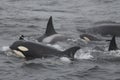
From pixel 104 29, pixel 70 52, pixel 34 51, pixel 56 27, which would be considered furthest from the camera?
pixel 56 27

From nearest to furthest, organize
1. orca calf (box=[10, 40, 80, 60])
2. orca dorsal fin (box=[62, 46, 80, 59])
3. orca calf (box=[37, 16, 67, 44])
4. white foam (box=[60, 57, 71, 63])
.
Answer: white foam (box=[60, 57, 71, 63])
orca dorsal fin (box=[62, 46, 80, 59])
orca calf (box=[10, 40, 80, 60])
orca calf (box=[37, 16, 67, 44])

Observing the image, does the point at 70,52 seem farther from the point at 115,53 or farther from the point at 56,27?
the point at 56,27

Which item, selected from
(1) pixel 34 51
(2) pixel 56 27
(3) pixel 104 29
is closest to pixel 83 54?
(1) pixel 34 51

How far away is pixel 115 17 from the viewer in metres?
26.5

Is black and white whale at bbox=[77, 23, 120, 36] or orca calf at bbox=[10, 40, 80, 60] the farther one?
black and white whale at bbox=[77, 23, 120, 36]

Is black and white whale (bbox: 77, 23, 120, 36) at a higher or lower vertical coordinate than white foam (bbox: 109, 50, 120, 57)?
higher

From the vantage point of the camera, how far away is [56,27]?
23688mm

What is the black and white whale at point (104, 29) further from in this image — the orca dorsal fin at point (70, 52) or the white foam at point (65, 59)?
the white foam at point (65, 59)

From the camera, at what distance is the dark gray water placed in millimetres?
14797

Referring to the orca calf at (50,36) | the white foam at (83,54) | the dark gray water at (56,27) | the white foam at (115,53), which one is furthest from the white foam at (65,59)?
the orca calf at (50,36)

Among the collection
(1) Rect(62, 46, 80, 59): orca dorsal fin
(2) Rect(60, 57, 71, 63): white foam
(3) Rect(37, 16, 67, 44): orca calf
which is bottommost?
(2) Rect(60, 57, 71, 63): white foam

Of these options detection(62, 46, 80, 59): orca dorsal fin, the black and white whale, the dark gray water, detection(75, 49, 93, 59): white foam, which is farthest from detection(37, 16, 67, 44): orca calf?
detection(62, 46, 80, 59): orca dorsal fin

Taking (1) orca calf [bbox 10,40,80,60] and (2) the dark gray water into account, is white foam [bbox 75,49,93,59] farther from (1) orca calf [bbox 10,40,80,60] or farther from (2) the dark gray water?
(1) orca calf [bbox 10,40,80,60]

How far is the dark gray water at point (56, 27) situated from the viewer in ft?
48.5
